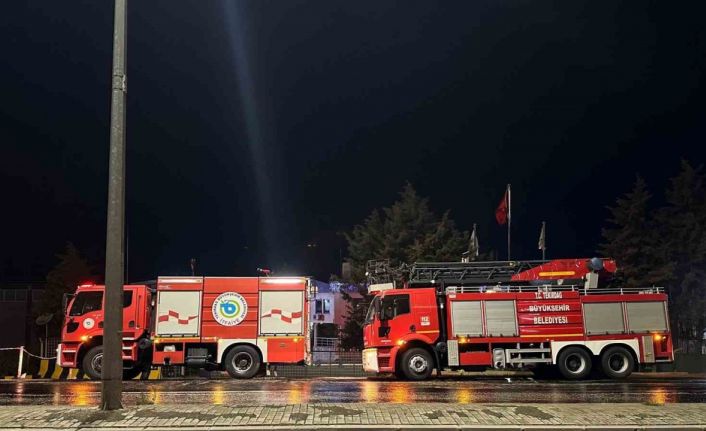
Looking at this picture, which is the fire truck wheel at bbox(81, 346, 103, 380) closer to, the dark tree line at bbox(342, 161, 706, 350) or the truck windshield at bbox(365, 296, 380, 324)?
the truck windshield at bbox(365, 296, 380, 324)

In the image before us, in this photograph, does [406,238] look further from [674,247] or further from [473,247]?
[674,247]

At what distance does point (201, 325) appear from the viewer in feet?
65.5

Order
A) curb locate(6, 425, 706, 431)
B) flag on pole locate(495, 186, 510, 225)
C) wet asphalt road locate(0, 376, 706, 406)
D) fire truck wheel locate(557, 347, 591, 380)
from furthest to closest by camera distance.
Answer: flag on pole locate(495, 186, 510, 225), fire truck wheel locate(557, 347, 591, 380), wet asphalt road locate(0, 376, 706, 406), curb locate(6, 425, 706, 431)

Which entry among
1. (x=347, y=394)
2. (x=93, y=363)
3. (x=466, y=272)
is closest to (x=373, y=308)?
(x=466, y=272)

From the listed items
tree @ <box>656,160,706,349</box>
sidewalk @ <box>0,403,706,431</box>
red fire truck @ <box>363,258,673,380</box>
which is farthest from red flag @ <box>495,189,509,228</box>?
sidewalk @ <box>0,403,706,431</box>

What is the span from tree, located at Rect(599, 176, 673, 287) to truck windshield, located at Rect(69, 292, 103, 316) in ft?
88.7

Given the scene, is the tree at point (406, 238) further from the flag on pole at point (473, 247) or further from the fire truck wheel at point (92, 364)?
the fire truck wheel at point (92, 364)

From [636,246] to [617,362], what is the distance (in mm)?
18657

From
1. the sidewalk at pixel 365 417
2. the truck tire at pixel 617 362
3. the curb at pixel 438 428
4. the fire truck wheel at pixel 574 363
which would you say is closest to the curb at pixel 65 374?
the sidewalk at pixel 365 417

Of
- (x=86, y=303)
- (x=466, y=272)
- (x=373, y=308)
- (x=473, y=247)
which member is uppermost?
(x=473, y=247)

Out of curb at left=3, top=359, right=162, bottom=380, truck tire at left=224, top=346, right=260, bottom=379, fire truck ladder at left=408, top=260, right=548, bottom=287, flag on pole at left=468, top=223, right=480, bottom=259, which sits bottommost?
curb at left=3, top=359, right=162, bottom=380

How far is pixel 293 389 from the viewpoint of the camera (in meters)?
14.3

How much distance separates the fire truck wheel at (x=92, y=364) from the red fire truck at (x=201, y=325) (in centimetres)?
22

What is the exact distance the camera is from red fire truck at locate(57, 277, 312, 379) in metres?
19.7
